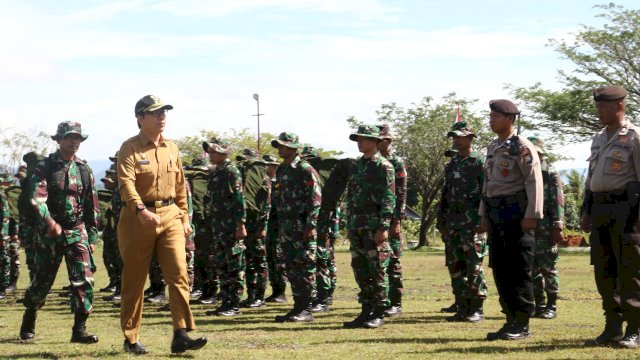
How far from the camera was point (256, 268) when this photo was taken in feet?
46.0

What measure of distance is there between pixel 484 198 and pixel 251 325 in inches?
139

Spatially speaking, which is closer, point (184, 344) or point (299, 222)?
point (184, 344)

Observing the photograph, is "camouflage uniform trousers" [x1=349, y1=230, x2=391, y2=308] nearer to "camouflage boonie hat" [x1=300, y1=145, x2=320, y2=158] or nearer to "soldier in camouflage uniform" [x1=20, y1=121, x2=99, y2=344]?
"soldier in camouflage uniform" [x1=20, y1=121, x2=99, y2=344]

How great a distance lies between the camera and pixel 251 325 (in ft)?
37.2

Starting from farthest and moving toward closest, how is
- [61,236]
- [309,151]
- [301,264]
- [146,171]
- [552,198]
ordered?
[309,151] < [552,198] < [301,264] < [61,236] < [146,171]

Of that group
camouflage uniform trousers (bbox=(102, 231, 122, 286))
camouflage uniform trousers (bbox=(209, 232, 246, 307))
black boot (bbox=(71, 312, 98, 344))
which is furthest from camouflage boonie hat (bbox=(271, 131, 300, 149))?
camouflage uniform trousers (bbox=(102, 231, 122, 286))

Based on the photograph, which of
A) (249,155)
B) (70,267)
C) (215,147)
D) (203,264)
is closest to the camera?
(70,267)

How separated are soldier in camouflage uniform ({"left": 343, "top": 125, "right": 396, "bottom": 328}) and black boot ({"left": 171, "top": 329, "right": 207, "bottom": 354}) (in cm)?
294

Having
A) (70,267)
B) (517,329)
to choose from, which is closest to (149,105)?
(70,267)

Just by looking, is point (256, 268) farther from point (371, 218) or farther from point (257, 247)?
point (371, 218)

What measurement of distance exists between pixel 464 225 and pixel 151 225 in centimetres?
445

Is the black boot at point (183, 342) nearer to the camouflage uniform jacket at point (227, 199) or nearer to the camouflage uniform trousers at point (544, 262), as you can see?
the camouflage uniform jacket at point (227, 199)

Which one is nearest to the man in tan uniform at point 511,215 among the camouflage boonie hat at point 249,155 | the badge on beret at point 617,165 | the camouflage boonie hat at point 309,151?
the badge on beret at point 617,165

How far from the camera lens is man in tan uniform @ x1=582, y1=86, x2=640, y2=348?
8.59 metres
